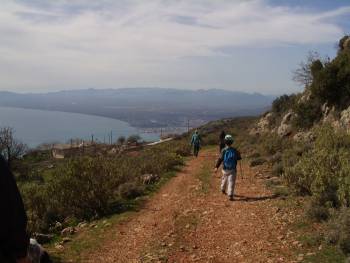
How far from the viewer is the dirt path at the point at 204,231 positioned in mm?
8680

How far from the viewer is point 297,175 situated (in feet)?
40.1

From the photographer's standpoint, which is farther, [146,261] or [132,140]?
[132,140]

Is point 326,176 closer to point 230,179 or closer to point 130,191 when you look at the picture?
point 230,179

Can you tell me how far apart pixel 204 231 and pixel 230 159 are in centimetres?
356

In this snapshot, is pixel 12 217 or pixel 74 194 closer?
pixel 12 217

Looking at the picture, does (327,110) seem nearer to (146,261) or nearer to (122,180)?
(122,180)

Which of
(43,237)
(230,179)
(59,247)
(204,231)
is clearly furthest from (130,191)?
(204,231)

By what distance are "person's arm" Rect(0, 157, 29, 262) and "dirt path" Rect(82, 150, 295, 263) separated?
217 inches

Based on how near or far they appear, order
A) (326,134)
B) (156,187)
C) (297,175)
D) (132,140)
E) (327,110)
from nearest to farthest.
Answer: (297,175)
(326,134)
(156,187)
(327,110)
(132,140)

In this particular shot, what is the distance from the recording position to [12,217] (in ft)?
10.7

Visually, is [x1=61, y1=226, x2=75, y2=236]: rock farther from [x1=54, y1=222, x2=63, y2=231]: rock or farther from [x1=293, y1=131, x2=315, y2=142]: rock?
[x1=293, y1=131, x2=315, y2=142]: rock

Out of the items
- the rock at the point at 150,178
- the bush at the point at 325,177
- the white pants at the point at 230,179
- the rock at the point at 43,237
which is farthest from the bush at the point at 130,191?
the bush at the point at 325,177

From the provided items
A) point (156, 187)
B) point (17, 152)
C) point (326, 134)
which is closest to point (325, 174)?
point (326, 134)

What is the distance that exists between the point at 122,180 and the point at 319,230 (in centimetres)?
Result: 902
